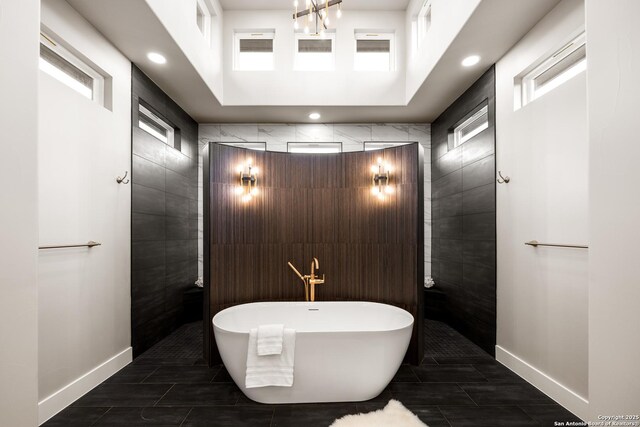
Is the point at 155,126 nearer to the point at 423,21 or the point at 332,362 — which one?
the point at 332,362

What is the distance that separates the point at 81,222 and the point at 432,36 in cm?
352

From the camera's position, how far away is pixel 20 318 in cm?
130

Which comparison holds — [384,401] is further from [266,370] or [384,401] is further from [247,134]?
[247,134]

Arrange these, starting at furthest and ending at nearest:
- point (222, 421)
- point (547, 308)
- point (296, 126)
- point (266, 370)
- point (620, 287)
Result: point (296, 126) < point (547, 308) < point (266, 370) < point (222, 421) < point (620, 287)

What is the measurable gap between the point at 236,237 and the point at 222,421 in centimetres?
158

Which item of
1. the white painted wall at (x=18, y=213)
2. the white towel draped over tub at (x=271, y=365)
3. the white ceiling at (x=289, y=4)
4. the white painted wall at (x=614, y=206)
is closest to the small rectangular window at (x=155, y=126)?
the white ceiling at (x=289, y=4)

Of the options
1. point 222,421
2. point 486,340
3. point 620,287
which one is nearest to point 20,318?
point 222,421

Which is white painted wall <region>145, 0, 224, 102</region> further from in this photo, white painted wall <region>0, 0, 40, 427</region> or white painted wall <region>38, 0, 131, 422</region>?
white painted wall <region>0, 0, 40, 427</region>

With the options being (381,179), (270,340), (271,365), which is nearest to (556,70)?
(381,179)

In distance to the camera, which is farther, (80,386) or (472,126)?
(472,126)

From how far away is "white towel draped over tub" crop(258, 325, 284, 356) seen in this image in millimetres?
2186

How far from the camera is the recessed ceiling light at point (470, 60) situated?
2.96m

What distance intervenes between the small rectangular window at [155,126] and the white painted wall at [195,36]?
71 cm

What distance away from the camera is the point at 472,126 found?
3754 mm
